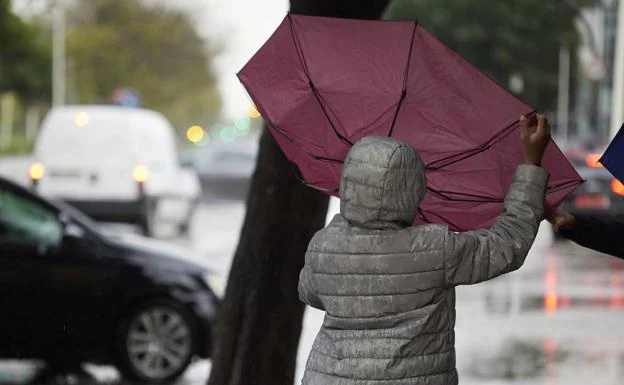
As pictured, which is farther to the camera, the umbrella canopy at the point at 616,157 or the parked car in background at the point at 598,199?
the parked car in background at the point at 598,199

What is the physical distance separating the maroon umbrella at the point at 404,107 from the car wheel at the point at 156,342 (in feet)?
20.1

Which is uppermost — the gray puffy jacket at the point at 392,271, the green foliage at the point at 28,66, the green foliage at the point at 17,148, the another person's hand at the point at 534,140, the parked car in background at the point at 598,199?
the green foliage at the point at 28,66

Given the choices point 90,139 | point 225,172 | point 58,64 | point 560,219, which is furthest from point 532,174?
point 58,64

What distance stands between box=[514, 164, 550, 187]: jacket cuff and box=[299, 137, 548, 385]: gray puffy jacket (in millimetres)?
171

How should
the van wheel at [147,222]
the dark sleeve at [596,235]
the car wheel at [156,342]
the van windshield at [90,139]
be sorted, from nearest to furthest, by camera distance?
the dark sleeve at [596,235], the car wheel at [156,342], the van windshield at [90,139], the van wheel at [147,222]

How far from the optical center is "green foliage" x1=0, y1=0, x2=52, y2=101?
67.6 meters

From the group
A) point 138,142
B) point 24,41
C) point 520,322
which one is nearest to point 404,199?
point 520,322

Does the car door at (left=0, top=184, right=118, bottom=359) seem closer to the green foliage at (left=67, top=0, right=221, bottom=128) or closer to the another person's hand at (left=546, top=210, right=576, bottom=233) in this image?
the another person's hand at (left=546, top=210, right=576, bottom=233)

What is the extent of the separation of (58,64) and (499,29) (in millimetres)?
23914

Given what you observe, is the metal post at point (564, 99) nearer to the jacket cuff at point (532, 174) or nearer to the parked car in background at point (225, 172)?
the parked car in background at point (225, 172)

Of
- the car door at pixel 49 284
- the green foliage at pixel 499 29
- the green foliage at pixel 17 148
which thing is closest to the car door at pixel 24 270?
the car door at pixel 49 284

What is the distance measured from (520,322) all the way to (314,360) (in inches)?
418

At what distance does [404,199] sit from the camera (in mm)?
4113

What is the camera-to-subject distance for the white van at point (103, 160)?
2264 centimetres
